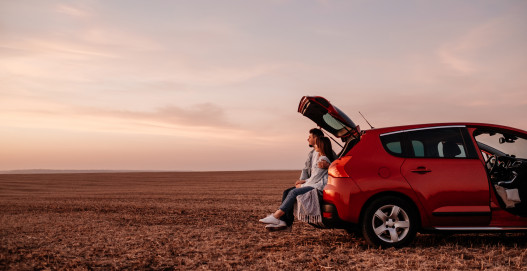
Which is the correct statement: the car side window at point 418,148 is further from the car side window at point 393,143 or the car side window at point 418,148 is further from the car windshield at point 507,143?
the car windshield at point 507,143

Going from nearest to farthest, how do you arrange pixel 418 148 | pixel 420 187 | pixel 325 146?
1. pixel 420 187
2. pixel 418 148
3. pixel 325 146

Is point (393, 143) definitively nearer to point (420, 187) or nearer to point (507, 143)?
point (420, 187)

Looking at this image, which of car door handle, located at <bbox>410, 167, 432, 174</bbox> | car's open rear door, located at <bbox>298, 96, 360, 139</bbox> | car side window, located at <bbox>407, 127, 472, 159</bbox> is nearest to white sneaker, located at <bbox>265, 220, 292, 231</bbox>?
car's open rear door, located at <bbox>298, 96, 360, 139</bbox>

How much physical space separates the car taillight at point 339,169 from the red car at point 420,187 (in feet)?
0.05

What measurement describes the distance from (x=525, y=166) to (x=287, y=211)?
3.51 meters

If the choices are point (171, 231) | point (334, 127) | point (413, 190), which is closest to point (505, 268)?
point (413, 190)

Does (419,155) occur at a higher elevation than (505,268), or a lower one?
higher

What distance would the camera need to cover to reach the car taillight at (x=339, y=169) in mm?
6641

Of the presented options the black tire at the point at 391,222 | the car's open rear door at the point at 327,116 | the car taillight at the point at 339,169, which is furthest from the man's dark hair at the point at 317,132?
the black tire at the point at 391,222

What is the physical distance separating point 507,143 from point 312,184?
296cm

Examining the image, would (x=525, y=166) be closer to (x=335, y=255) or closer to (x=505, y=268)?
(x=505, y=268)

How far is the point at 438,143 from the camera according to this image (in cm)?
677

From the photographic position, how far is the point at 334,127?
299 inches

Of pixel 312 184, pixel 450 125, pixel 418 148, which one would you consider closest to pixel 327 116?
pixel 312 184
